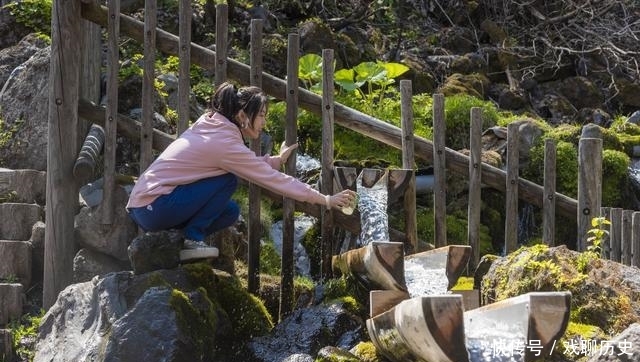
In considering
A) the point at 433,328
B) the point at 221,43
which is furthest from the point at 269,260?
the point at 433,328

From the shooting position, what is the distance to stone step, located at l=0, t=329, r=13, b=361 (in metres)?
6.23

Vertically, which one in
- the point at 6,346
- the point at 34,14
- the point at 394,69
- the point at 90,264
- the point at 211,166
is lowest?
the point at 6,346

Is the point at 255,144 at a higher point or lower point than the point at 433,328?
higher

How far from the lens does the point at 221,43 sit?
657 cm

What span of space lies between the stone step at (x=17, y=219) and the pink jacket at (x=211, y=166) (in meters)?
1.66

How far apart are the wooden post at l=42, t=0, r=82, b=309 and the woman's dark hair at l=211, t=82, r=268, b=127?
146cm

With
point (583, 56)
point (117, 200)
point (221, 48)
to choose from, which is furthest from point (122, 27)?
point (583, 56)

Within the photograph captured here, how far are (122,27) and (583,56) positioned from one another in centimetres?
720

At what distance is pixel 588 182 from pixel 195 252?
252 centimetres

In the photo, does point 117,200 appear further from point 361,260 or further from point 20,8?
point 20,8

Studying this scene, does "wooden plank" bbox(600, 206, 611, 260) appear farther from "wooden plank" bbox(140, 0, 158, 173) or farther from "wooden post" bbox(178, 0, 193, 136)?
"wooden plank" bbox(140, 0, 158, 173)

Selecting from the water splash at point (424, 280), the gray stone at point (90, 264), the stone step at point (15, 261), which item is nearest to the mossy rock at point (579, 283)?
the water splash at point (424, 280)

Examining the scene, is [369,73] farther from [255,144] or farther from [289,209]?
[289,209]

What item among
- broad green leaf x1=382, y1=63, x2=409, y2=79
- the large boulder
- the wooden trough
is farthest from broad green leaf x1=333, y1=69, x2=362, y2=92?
the wooden trough
